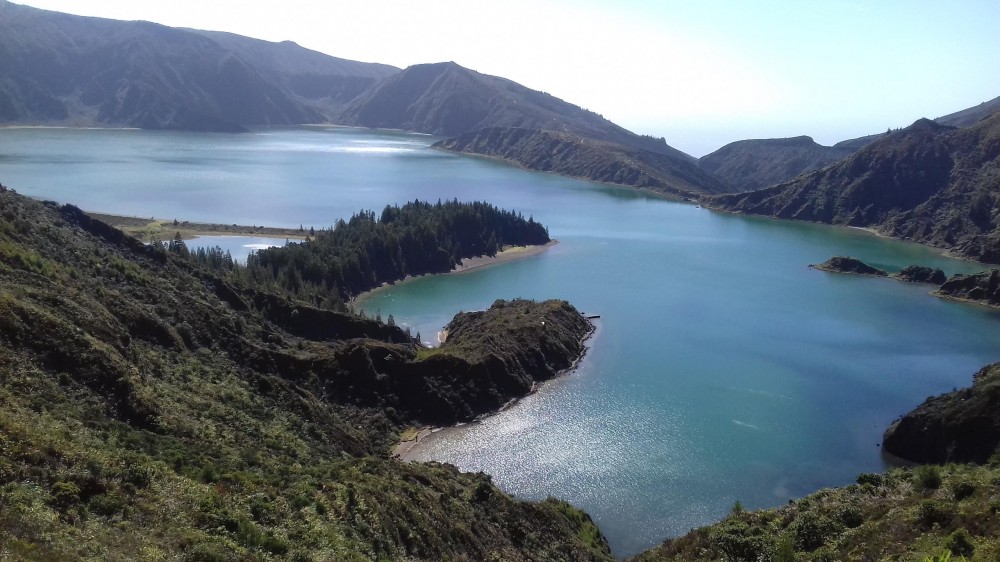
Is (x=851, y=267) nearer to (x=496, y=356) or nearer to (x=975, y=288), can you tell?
(x=975, y=288)

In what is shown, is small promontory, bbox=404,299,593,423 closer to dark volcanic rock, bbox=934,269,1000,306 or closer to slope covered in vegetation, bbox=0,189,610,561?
slope covered in vegetation, bbox=0,189,610,561

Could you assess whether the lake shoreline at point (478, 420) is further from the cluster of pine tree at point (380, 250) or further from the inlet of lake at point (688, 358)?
the cluster of pine tree at point (380, 250)

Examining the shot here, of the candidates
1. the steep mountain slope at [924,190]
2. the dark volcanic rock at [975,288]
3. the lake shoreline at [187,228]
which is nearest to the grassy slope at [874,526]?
the dark volcanic rock at [975,288]

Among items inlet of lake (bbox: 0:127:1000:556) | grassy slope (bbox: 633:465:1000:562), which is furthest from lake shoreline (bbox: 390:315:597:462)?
grassy slope (bbox: 633:465:1000:562)

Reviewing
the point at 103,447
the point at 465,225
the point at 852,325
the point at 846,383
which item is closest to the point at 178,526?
the point at 103,447

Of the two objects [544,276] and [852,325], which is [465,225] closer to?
[544,276]

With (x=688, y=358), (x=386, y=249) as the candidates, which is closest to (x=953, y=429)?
(x=688, y=358)
